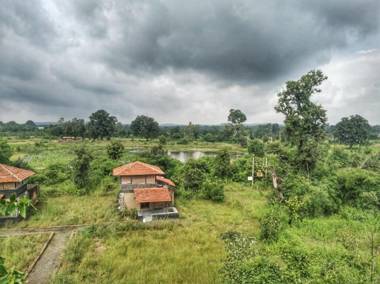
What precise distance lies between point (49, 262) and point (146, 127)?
2400 inches

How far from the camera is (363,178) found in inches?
752

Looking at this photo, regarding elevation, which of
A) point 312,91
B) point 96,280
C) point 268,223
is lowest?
point 96,280

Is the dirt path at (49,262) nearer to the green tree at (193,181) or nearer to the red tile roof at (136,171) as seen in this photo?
the red tile roof at (136,171)

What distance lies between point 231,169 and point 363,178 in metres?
12.8

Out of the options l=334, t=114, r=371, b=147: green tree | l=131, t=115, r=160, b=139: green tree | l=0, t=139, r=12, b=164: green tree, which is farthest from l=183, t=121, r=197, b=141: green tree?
l=0, t=139, r=12, b=164: green tree

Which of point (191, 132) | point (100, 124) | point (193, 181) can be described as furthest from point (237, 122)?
point (193, 181)

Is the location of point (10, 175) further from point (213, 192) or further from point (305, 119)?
point (305, 119)

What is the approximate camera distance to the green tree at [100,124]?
6506 cm

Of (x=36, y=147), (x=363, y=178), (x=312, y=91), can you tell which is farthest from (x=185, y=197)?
(x=36, y=147)

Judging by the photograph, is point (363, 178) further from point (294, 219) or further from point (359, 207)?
point (294, 219)

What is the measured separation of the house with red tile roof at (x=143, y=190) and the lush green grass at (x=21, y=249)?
18.6 feet

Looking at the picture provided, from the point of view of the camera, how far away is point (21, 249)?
1255 cm

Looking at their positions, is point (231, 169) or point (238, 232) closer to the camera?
point (238, 232)

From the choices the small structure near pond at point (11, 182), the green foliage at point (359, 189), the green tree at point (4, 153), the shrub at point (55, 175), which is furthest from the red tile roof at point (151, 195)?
the green tree at point (4, 153)
